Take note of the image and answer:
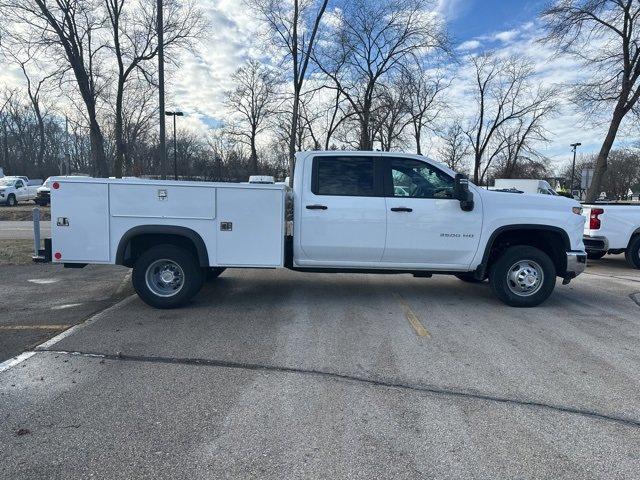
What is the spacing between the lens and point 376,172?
655 cm

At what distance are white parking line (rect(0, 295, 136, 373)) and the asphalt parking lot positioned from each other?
4 cm

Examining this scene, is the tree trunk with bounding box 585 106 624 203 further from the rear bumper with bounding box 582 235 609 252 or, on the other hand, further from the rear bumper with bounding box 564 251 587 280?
the rear bumper with bounding box 564 251 587 280

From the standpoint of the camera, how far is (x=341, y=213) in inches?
253

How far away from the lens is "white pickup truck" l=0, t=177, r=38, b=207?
97.3ft

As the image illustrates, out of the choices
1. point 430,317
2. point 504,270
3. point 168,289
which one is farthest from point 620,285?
point 168,289

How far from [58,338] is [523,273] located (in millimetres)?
6019

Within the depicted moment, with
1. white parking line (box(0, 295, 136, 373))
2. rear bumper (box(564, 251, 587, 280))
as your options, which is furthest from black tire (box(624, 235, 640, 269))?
white parking line (box(0, 295, 136, 373))

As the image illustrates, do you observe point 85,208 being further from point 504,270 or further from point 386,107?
point 386,107

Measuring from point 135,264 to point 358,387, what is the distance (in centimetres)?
376

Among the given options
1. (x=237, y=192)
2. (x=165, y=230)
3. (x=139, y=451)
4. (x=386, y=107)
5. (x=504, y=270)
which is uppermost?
(x=386, y=107)

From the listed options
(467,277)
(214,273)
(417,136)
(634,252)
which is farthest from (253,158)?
(467,277)

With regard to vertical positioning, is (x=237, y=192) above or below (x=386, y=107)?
below

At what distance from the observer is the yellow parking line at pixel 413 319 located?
18.0 feet

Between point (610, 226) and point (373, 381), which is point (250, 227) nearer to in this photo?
point (373, 381)
